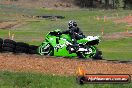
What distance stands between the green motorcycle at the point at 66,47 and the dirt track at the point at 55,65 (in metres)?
1.98

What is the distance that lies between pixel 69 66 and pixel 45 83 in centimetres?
646

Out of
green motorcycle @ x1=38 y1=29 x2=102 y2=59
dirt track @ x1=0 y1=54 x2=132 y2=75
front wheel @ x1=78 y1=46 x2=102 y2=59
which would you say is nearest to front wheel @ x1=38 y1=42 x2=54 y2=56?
green motorcycle @ x1=38 y1=29 x2=102 y2=59

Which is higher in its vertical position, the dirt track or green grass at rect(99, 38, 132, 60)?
the dirt track

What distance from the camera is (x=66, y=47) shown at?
68.7 feet

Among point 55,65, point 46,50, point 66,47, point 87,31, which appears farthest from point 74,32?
point 87,31

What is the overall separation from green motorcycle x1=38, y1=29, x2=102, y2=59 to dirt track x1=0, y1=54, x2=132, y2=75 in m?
1.98

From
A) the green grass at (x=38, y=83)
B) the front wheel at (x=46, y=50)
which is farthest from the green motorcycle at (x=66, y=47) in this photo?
the green grass at (x=38, y=83)

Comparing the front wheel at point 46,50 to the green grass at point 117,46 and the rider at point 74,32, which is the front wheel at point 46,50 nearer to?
the rider at point 74,32

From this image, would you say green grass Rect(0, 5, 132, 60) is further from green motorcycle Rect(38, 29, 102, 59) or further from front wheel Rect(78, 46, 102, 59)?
green motorcycle Rect(38, 29, 102, 59)

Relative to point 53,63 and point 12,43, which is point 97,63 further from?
point 12,43

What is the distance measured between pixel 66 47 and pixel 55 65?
379 centimetres

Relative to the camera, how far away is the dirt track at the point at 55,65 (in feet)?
53.3

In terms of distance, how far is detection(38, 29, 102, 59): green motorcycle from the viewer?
2072 cm

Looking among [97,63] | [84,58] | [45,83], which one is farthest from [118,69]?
[45,83]
